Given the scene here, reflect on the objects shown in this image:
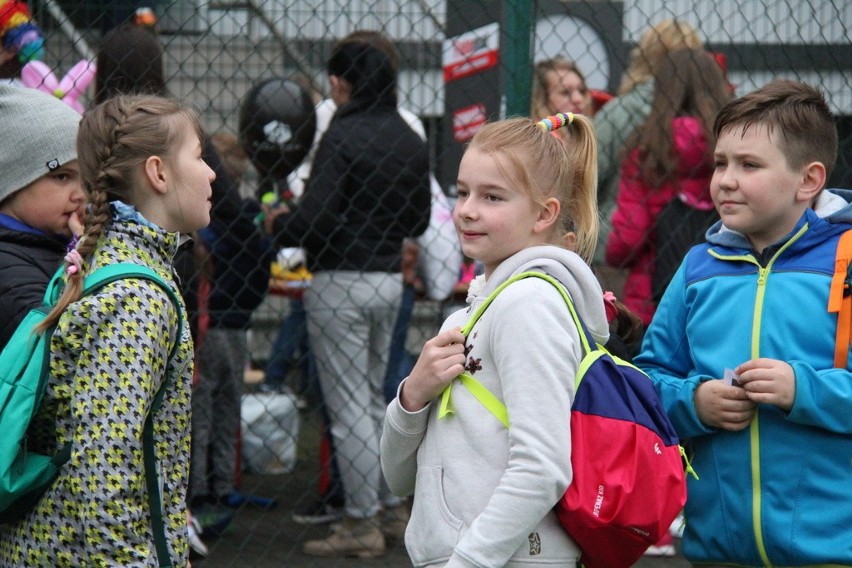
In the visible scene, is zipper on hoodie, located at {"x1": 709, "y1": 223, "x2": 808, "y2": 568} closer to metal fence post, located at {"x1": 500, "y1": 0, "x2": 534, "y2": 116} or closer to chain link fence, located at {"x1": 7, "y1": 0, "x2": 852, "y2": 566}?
chain link fence, located at {"x1": 7, "y1": 0, "x2": 852, "y2": 566}

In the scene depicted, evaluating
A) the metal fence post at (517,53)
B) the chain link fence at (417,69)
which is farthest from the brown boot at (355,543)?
the metal fence post at (517,53)

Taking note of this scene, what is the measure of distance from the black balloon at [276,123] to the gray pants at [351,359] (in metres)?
0.50

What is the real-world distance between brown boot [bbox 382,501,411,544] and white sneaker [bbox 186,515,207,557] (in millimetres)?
753

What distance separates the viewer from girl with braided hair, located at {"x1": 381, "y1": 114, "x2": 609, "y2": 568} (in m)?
2.04

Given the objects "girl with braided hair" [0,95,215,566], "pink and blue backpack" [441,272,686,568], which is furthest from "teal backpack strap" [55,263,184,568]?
"pink and blue backpack" [441,272,686,568]

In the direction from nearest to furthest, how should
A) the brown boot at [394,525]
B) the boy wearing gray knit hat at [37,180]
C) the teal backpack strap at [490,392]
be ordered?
the teal backpack strap at [490,392]
the boy wearing gray knit hat at [37,180]
the brown boot at [394,525]

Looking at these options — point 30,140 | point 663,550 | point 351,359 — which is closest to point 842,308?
point 30,140

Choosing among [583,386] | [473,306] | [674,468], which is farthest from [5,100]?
[674,468]

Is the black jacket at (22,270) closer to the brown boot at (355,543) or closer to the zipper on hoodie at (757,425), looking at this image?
the zipper on hoodie at (757,425)

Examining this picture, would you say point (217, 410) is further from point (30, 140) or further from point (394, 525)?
point (30, 140)

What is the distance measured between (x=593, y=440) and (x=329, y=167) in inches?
104

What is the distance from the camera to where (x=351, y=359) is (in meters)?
4.70

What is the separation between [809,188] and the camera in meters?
2.54

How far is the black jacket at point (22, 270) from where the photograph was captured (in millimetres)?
2594
